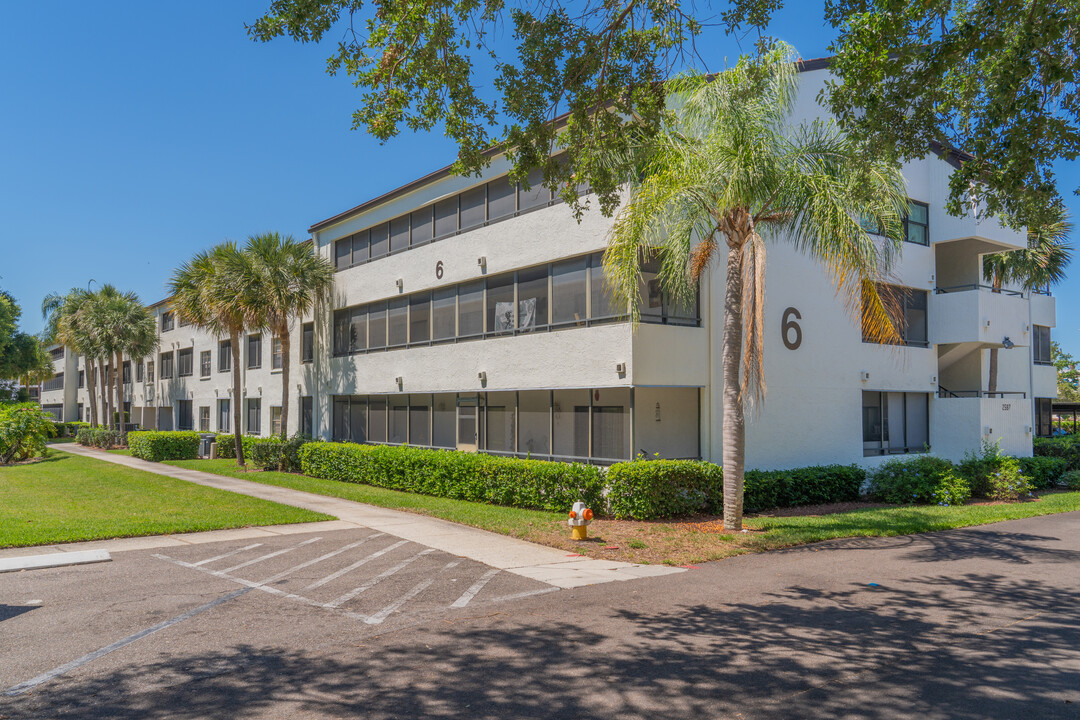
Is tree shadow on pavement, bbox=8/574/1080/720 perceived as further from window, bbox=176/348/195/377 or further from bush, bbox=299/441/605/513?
window, bbox=176/348/195/377

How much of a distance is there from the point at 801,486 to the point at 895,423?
562 centimetres

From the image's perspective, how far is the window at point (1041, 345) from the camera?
90.6 ft

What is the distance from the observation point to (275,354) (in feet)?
101

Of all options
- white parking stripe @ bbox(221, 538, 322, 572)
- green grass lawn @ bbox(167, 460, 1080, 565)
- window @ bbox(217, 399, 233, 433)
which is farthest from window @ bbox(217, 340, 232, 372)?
white parking stripe @ bbox(221, 538, 322, 572)

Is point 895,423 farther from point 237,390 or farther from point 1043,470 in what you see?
point 237,390

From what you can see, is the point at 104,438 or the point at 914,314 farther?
the point at 104,438

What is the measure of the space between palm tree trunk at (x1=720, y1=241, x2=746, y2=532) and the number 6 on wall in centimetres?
411

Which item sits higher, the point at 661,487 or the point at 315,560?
the point at 661,487

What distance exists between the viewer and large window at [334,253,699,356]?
636 inches

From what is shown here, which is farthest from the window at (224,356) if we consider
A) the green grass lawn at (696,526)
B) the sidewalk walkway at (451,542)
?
the green grass lawn at (696,526)

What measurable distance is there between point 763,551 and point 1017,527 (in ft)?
20.8

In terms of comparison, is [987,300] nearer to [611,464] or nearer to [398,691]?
[611,464]

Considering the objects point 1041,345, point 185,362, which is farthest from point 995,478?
point 185,362

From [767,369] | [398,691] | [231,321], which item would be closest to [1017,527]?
[767,369]
